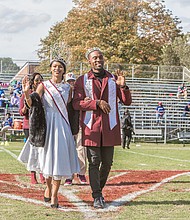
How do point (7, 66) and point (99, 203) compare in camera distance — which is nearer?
point (99, 203)

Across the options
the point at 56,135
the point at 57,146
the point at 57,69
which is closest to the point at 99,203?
the point at 57,146

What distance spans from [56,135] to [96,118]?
0.60m

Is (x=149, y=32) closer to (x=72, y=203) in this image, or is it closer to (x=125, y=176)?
(x=125, y=176)

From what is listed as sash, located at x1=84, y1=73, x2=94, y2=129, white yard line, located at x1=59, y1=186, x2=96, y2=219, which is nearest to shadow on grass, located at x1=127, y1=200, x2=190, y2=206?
white yard line, located at x1=59, y1=186, x2=96, y2=219

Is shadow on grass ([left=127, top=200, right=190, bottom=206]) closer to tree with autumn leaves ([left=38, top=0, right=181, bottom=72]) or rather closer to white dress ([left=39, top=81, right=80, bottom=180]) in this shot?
white dress ([left=39, top=81, right=80, bottom=180])

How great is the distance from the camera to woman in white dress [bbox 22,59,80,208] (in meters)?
7.66

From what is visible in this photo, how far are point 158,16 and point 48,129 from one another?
154 ft

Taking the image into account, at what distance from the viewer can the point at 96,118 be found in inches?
312

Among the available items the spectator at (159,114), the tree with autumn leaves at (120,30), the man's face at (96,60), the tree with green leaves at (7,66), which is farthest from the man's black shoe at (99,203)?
the tree with autumn leaves at (120,30)

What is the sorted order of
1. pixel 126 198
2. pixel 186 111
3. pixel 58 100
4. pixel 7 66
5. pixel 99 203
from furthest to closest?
pixel 7 66
pixel 186 111
pixel 126 198
pixel 58 100
pixel 99 203

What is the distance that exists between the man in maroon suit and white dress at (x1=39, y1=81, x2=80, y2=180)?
0.72ft

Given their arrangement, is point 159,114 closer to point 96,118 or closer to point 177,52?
point 177,52

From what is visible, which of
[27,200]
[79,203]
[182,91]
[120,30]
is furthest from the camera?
[120,30]

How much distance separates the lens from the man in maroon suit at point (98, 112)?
25.7ft
